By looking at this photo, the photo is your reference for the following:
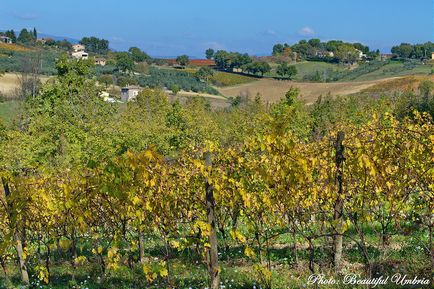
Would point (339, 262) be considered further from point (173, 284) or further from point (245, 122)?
point (245, 122)

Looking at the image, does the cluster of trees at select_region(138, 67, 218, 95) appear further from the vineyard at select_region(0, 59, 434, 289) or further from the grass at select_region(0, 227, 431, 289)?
the vineyard at select_region(0, 59, 434, 289)

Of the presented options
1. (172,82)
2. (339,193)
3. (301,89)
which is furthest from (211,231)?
(172,82)

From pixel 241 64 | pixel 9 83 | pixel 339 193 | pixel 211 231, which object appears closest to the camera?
pixel 211 231

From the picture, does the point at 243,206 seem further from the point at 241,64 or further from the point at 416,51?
the point at 416,51

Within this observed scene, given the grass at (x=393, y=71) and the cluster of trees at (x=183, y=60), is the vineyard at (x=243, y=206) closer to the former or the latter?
the grass at (x=393, y=71)

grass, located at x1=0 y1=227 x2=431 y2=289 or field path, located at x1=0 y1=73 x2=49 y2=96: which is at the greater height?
field path, located at x1=0 y1=73 x2=49 y2=96

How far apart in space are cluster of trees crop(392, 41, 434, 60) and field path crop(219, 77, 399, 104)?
74443mm

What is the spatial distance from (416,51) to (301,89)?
86804mm

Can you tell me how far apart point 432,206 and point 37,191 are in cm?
814

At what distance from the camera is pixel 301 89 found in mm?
116500

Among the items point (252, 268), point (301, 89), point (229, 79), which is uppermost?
point (229, 79)

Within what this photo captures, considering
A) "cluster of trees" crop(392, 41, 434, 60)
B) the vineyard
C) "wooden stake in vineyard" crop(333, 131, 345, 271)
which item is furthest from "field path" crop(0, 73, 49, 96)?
"cluster of trees" crop(392, 41, 434, 60)

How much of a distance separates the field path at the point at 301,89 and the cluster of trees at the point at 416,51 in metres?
74.4

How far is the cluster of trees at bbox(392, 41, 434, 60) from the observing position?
17512 centimetres
